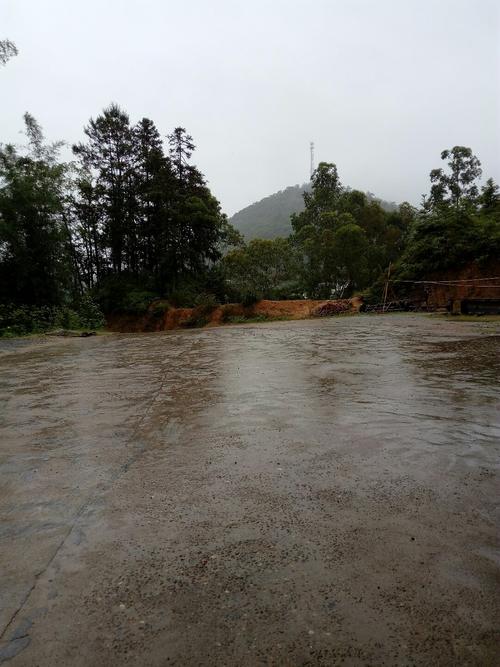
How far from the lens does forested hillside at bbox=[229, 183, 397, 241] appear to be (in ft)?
205

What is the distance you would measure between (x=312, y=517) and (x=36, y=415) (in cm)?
340

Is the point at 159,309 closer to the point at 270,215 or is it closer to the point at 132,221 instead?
the point at 132,221

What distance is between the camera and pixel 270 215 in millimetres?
79625

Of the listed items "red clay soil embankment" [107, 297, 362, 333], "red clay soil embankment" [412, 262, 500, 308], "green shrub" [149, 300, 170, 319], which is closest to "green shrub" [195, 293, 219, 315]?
"red clay soil embankment" [107, 297, 362, 333]

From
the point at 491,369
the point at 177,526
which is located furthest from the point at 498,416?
the point at 177,526

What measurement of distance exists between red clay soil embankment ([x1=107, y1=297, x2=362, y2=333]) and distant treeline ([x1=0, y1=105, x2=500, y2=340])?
0.84m

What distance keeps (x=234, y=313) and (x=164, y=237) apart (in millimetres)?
6928

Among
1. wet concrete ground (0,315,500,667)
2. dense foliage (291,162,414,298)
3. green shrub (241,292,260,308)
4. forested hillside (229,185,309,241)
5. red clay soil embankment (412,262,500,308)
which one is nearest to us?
wet concrete ground (0,315,500,667)

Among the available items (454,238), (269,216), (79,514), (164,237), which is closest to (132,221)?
(164,237)

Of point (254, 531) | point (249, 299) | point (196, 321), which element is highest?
point (249, 299)

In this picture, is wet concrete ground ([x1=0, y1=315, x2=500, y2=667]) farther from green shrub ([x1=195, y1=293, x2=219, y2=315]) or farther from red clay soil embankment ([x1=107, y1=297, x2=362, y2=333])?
green shrub ([x1=195, y1=293, x2=219, y2=315])

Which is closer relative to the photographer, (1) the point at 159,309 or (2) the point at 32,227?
(2) the point at 32,227

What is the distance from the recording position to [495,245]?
19.2 metres

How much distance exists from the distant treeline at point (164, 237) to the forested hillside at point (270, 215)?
97.3 ft
